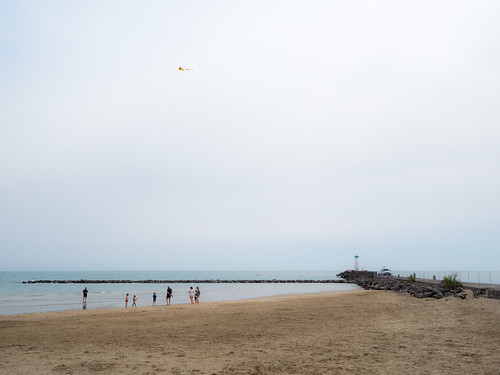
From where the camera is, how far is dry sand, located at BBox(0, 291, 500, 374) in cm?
923

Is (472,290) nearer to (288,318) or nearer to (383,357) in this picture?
(288,318)

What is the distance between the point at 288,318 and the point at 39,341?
11108mm

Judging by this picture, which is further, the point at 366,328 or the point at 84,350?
the point at 366,328

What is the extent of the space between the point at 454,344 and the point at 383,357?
2.88m

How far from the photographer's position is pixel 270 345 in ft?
39.0

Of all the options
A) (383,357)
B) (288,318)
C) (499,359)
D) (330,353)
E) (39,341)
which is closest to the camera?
(499,359)

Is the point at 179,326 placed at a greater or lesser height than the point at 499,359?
lesser

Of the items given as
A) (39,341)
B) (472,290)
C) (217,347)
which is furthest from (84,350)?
(472,290)

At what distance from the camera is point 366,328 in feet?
47.2

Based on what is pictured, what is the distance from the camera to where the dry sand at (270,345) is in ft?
30.3

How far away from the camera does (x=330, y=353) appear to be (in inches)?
411

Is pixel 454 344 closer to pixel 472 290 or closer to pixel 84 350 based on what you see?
pixel 84 350

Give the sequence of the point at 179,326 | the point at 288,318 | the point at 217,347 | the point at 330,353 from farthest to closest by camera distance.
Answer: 1. the point at 288,318
2. the point at 179,326
3. the point at 217,347
4. the point at 330,353

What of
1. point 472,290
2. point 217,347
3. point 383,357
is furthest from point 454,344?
point 472,290
